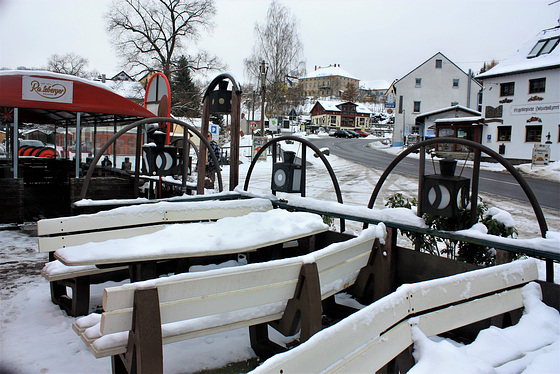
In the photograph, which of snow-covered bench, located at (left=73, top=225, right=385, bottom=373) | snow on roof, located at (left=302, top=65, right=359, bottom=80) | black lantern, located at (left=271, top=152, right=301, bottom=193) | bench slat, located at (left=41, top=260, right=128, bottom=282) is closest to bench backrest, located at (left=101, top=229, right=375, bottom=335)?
snow-covered bench, located at (left=73, top=225, right=385, bottom=373)

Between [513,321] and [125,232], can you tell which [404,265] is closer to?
[513,321]

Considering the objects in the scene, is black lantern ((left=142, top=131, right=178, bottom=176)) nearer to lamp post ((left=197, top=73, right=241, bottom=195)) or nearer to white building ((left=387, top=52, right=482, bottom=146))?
lamp post ((left=197, top=73, right=241, bottom=195))

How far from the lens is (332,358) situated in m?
1.53

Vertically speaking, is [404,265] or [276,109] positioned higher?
[276,109]

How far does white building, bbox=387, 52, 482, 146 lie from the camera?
43.9 m

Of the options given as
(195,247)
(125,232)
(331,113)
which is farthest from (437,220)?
(331,113)

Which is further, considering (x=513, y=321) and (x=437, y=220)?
(x=437, y=220)

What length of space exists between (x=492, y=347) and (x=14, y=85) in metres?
7.47

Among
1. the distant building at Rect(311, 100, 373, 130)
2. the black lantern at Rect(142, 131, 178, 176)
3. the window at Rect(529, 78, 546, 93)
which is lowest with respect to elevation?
the black lantern at Rect(142, 131, 178, 176)

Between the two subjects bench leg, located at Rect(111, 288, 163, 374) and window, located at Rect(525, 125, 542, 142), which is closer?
bench leg, located at Rect(111, 288, 163, 374)

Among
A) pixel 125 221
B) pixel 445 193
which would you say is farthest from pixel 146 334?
pixel 445 193

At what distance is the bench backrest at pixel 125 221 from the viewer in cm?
329

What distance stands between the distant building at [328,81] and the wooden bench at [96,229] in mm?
122039

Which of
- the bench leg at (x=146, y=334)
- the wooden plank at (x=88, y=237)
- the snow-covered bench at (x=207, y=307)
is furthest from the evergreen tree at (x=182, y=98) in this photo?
the bench leg at (x=146, y=334)
